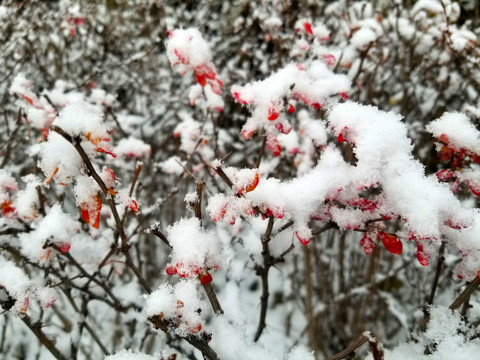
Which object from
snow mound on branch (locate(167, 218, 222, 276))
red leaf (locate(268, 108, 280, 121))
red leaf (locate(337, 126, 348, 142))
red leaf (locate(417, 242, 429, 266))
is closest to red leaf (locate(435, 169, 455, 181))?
red leaf (locate(417, 242, 429, 266))

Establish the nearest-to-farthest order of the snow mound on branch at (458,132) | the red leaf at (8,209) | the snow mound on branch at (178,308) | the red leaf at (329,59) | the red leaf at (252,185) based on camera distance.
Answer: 1. the snow mound on branch at (178,308)
2. the red leaf at (252,185)
3. the snow mound on branch at (458,132)
4. the red leaf at (8,209)
5. the red leaf at (329,59)

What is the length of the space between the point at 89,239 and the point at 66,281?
1.29ft

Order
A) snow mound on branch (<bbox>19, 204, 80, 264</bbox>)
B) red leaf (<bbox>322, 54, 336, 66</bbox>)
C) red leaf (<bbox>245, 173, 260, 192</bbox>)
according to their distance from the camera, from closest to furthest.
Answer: red leaf (<bbox>245, 173, 260, 192</bbox>)
snow mound on branch (<bbox>19, 204, 80, 264</bbox>)
red leaf (<bbox>322, 54, 336, 66</bbox>)

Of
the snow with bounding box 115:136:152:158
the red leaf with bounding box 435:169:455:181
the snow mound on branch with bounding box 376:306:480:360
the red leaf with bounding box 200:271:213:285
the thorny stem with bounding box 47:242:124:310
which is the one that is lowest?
the snow mound on branch with bounding box 376:306:480:360

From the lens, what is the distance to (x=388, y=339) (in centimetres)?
307

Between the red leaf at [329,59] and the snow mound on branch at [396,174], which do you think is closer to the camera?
the snow mound on branch at [396,174]

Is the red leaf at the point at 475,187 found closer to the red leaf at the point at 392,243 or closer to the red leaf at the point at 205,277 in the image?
the red leaf at the point at 392,243

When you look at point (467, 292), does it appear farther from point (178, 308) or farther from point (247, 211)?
point (178, 308)

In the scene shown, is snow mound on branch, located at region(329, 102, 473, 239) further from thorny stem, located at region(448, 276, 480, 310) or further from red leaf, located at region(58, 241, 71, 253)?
red leaf, located at region(58, 241, 71, 253)

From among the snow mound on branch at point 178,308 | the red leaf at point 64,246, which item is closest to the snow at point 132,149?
the red leaf at point 64,246

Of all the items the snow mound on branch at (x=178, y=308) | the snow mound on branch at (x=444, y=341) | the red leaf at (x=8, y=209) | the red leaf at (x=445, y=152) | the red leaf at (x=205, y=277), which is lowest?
the snow mound on branch at (x=444, y=341)

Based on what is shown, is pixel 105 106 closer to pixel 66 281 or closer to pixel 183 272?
pixel 66 281

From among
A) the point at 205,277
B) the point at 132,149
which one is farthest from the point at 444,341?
the point at 132,149

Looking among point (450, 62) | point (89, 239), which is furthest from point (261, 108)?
point (450, 62)
